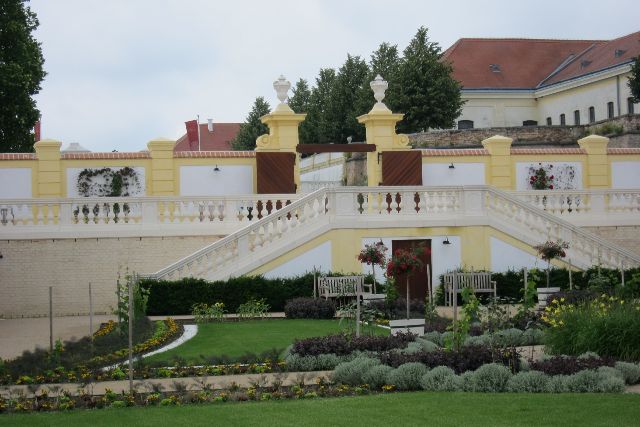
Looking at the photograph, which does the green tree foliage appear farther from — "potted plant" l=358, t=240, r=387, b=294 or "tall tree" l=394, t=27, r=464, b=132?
"potted plant" l=358, t=240, r=387, b=294

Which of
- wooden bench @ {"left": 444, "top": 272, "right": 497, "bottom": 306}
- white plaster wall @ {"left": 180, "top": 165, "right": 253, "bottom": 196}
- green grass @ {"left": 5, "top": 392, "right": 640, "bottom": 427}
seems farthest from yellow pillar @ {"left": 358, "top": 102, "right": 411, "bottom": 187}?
green grass @ {"left": 5, "top": 392, "right": 640, "bottom": 427}

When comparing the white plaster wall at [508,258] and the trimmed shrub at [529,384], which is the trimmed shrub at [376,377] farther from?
the white plaster wall at [508,258]

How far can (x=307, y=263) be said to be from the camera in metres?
28.4

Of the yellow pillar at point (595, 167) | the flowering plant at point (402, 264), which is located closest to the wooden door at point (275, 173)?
the yellow pillar at point (595, 167)

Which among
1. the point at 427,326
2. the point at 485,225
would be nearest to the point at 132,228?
the point at 485,225

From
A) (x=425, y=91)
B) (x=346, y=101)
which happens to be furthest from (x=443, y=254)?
(x=346, y=101)

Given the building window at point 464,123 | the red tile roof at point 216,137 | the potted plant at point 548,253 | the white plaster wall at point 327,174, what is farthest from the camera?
the red tile roof at point 216,137

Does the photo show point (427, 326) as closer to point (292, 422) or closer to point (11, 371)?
point (11, 371)

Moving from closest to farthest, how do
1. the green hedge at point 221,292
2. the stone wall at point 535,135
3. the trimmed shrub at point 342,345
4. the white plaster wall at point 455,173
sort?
the trimmed shrub at point 342,345
the green hedge at point 221,292
the white plaster wall at point 455,173
the stone wall at point 535,135

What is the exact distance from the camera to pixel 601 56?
67062 mm

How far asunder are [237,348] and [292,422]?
7156 mm

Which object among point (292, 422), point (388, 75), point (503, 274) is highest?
point (388, 75)

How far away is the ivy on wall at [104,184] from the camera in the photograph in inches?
1304

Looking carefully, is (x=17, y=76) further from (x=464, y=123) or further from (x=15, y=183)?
(x=464, y=123)
